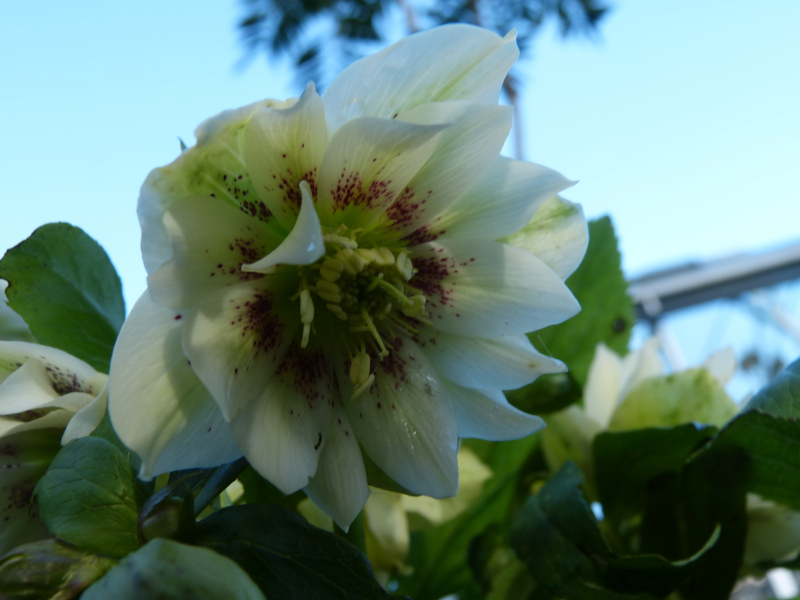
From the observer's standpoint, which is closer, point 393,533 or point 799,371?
point 799,371

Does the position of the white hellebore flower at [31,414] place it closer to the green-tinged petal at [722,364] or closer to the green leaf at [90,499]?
the green leaf at [90,499]

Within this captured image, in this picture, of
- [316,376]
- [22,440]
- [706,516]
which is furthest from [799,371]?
[22,440]

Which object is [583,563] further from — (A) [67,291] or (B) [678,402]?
(A) [67,291]

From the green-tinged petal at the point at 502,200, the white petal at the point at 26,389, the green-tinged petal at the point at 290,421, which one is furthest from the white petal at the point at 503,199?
the white petal at the point at 26,389

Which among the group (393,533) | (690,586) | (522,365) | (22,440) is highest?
(22,440)

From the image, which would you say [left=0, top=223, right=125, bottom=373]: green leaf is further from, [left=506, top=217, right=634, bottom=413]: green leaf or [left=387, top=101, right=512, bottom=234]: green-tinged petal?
[left=506, top=217, right=634, bottom=413]: green leaf

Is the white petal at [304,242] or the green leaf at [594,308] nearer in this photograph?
the white petal at [304,242]

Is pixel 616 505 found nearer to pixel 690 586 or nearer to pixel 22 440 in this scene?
pixel 690 586

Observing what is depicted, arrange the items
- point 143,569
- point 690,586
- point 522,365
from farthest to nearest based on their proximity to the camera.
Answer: point 690,586, point 522,365, point 143,569
